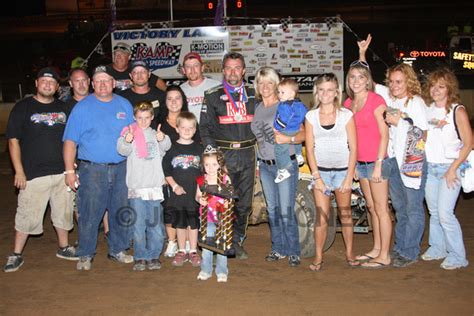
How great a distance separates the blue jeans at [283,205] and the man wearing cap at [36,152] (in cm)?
239

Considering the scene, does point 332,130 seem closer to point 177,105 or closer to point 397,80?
point 397,80

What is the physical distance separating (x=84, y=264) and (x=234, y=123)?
2369mm

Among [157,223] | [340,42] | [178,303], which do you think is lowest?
[178,303]

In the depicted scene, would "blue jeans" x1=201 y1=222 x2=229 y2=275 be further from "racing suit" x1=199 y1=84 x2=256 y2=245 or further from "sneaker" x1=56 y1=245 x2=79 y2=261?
"sneaker" x1=56 y1=245 x2=79 y2=261

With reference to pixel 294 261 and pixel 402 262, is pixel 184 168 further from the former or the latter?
pixel 402 262

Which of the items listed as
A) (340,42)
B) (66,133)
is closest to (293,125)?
(66,133)

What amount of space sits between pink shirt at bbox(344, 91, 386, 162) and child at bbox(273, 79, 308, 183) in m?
0.62

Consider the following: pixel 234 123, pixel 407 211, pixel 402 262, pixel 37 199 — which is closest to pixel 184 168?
pixel 234 123

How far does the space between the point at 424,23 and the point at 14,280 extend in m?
38.1

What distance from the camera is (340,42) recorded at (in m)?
16.8

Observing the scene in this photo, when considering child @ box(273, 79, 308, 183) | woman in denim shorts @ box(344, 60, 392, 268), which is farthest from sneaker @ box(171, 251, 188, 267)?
woman in denim shorts @ box(344, 60, 392, 268)

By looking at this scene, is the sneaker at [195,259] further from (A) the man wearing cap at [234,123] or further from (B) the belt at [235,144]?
(B) the belt at [235,144]

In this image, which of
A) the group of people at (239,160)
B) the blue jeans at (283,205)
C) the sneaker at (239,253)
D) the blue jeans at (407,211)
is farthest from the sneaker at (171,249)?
the blue jeans at (407,211)

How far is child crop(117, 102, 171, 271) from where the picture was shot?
6824 mm
